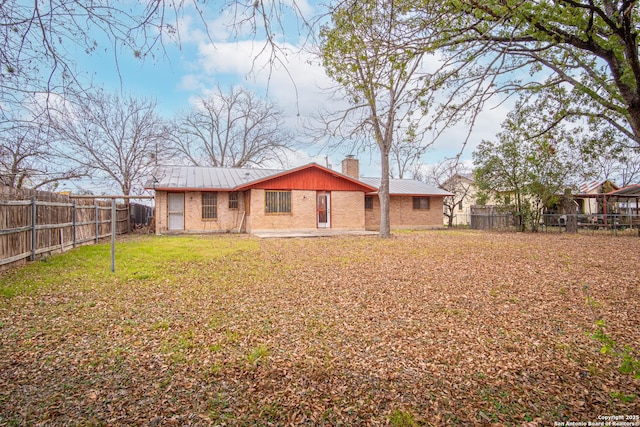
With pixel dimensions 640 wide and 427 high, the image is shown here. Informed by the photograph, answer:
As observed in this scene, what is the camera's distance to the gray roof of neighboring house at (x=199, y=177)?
18.5 m

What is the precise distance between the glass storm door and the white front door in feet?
25.3

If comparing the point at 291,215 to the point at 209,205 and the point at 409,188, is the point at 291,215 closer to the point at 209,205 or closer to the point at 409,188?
the point at 209,205

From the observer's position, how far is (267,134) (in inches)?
1275

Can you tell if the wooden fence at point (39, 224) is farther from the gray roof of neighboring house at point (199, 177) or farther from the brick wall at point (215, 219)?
the brick wall at point (215, 219)

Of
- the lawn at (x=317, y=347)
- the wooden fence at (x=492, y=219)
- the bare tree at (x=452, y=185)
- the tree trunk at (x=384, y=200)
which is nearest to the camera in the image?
the lawn at (x=317, y=347)

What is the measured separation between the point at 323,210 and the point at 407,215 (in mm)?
→ 7633

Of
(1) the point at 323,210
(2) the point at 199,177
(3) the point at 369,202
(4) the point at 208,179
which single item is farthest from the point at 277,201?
(3) the point at 369,202

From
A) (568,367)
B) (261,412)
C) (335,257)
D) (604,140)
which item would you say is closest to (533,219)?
(604,140)

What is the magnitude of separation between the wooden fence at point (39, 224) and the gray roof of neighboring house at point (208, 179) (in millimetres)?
5098

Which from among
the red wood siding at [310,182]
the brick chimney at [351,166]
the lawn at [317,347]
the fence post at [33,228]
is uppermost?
the brick chimney at [351,166]

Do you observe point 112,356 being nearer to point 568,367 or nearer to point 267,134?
point 568,367

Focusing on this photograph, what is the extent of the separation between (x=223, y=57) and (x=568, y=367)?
4633 millimetres

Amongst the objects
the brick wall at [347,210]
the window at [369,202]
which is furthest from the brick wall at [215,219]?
the window at [369,202]

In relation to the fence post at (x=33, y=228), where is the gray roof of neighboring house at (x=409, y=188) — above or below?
above
